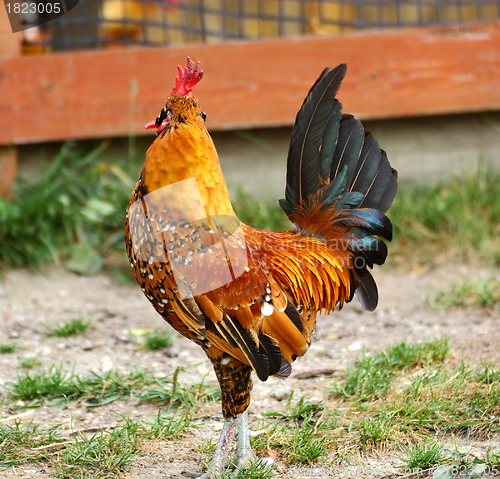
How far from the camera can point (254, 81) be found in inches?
222

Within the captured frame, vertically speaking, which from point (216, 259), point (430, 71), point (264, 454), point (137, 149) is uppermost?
point (430, 71)

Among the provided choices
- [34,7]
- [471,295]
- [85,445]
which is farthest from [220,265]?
[34,7]

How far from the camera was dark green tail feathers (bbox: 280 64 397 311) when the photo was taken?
3102mm

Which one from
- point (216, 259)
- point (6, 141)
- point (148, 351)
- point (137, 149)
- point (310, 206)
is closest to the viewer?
point (216, 259)

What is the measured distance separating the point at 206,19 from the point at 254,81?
8.65 ft

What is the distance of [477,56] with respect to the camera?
5.75m

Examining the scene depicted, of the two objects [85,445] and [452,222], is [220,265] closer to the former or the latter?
[85,445]

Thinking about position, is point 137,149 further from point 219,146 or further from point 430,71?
point 430,71

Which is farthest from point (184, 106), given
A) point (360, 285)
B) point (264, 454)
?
point (264, 454)

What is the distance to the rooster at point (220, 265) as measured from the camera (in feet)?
8.48

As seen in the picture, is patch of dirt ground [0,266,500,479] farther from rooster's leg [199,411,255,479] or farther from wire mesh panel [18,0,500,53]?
wire mesh panel [18,0,500,53]

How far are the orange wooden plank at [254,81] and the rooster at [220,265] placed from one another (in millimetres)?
2650

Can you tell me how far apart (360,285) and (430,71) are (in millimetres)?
3255

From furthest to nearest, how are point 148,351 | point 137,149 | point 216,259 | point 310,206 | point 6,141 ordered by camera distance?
point 137,149 → point 6,141 → point 148,351 → point 310,206 → point 216,259
